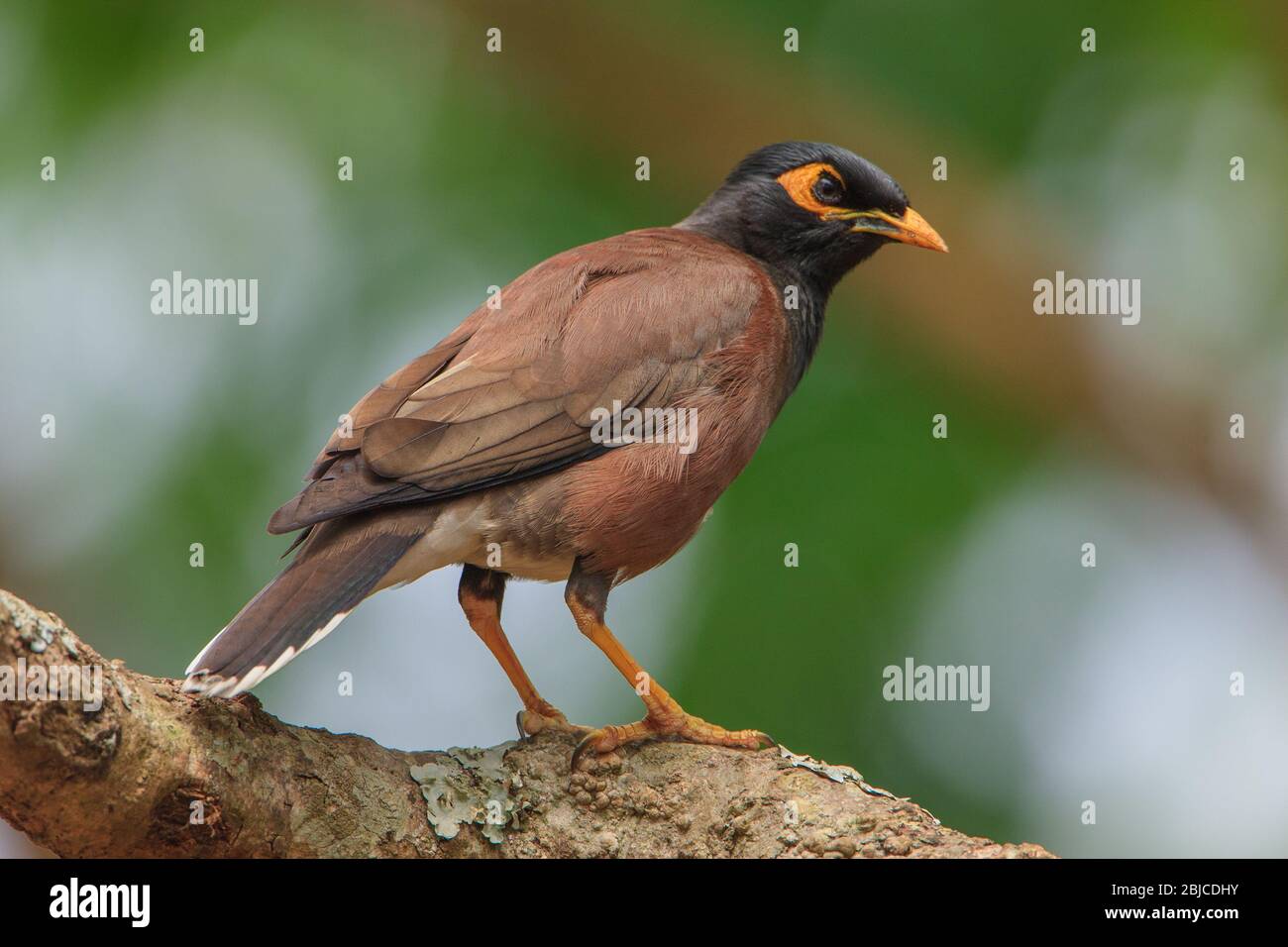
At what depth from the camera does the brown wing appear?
4.21 metres

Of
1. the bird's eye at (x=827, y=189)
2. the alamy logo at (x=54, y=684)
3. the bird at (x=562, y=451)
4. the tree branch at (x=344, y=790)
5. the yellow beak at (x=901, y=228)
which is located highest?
the bird's eye at (x=827, y=189)

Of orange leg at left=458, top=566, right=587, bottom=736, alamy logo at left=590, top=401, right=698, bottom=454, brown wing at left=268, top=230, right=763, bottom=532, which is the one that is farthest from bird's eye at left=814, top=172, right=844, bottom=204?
orange leg at left=458, top=566, right=587, bottom=736

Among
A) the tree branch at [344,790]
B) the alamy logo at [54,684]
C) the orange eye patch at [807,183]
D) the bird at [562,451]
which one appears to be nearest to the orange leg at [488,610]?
the bird at [562,451]

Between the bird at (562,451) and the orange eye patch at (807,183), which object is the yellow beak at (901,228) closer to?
the orange eye patch at (807,183)

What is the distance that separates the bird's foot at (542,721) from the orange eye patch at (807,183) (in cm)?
245

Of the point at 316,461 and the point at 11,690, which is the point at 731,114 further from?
the point at 11,690

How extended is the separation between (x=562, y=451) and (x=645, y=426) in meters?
0.34

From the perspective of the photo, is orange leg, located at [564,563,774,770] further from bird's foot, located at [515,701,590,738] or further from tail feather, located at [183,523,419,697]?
tail feather, located at [183,523,419,697]

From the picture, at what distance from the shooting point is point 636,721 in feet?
14.8

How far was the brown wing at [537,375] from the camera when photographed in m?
4.21

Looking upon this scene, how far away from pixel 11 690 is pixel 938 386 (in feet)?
16.9

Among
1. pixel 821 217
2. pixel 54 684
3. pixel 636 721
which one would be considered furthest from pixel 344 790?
pixel 821 217

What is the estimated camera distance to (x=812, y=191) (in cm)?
573

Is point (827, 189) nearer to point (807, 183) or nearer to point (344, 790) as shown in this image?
point (807, 183)
